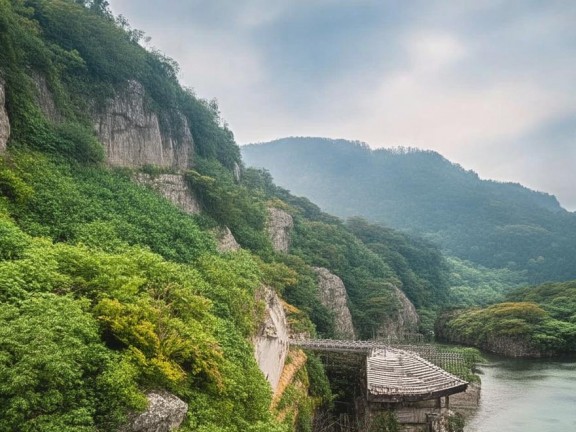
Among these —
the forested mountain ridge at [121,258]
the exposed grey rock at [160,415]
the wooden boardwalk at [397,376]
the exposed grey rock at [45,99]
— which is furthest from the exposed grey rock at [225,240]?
the exposed grey rock at [160,415]

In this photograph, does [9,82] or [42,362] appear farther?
[9,82]

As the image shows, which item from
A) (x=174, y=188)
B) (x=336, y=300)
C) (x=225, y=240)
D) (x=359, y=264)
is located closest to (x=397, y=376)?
(x=225, y=240)

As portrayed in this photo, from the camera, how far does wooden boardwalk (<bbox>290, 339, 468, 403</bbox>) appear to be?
23.6 meters

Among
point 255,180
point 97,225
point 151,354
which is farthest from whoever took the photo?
point 255,180

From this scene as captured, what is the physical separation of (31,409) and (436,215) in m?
199

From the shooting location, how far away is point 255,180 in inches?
2945

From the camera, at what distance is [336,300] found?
165ft

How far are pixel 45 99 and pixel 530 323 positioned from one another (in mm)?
54318

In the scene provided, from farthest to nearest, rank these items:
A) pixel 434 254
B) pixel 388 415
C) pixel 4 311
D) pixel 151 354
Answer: pixel 434 254 → pixel 388 415 → pixel 151 354 → pixel 4 311

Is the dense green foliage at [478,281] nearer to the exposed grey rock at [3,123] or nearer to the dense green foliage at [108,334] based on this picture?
the dense green foliage at [108,334]

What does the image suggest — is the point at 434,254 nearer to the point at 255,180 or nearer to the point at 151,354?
the point at 255,180

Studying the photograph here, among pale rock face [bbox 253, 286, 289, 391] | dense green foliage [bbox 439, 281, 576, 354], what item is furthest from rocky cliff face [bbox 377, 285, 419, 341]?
pale rock face [bbox 253, 286, 289, 391]

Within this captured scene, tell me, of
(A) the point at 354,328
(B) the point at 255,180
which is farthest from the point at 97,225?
(B) the point at 255,180

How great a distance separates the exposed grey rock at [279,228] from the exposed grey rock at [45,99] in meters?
25.6
